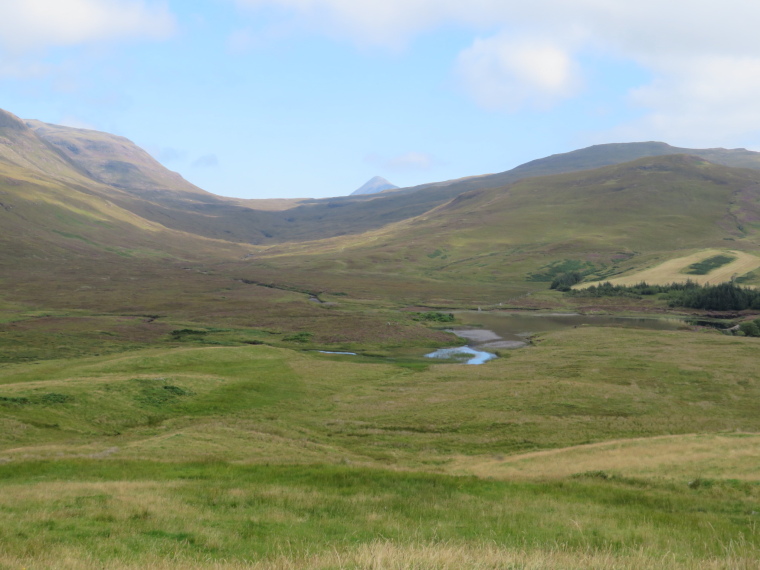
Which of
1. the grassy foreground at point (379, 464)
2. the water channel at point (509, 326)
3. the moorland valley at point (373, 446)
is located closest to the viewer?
the grassy foreground at point (379, 464)

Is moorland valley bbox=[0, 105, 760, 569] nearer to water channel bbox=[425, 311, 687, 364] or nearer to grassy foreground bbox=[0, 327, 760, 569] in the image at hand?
grassy foreground bbox=[0, 327, 760, 569]

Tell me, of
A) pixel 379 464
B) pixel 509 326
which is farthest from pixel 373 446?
pixel 509 326

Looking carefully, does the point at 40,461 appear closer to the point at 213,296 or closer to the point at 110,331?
the point at 110,331

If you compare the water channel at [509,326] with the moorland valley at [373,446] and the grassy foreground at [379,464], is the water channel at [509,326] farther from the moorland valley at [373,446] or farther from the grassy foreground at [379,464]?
the grassy foreground at [379,464]

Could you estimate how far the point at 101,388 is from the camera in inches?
1663

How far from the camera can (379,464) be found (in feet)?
92.3

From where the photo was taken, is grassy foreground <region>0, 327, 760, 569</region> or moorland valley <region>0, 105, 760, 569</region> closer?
grassy foreground <region>0, 327, 760, 569</region>

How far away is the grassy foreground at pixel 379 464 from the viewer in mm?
11859

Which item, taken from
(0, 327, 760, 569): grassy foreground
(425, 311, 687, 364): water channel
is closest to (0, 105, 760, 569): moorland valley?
(0, 327, 760, 569): grassy foreground

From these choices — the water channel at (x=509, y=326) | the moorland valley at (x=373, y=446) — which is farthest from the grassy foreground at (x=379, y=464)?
the water channel at (x=509, y=326)

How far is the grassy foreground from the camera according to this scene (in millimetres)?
11859

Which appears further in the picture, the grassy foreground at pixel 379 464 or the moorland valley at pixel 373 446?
the moorland valley at pixel 373 446

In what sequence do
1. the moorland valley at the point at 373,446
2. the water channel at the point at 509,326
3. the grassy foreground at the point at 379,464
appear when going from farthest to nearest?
the water channel at the point at 509,326 < the moorland valley at the point at 373,446 < the grassy foreground at the point at 379,464

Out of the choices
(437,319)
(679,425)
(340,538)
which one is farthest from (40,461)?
(437,319)
